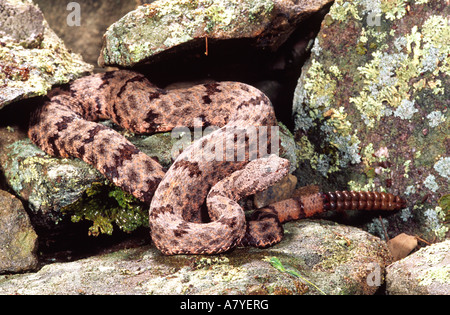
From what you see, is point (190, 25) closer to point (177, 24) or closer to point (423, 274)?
point (177, 24)

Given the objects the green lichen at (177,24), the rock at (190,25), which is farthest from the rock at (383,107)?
the green lichen at (177,24)

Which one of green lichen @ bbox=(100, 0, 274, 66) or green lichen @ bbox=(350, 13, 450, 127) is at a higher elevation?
green lichen @ bbox=(100, 0, 274, 66)

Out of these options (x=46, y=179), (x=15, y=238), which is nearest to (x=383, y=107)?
(x=46, y=179)

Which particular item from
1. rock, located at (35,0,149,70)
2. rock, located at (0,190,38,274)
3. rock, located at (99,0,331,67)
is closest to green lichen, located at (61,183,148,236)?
rock, located at (0,190,38,274)

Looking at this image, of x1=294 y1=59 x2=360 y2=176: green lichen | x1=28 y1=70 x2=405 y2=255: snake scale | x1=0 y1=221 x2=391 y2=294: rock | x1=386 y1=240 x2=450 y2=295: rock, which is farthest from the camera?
x1=294 y1=59 x2=360 y2=176: green lichen

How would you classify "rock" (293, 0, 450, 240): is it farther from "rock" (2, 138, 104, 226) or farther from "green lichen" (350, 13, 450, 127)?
"rock" (2, 138, 104, 226)

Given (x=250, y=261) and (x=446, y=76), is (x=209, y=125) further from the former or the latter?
(x=446, y=76)

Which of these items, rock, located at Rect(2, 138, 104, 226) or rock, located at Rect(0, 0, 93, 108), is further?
rock, located at Rect(0, 0, 93, 108)
